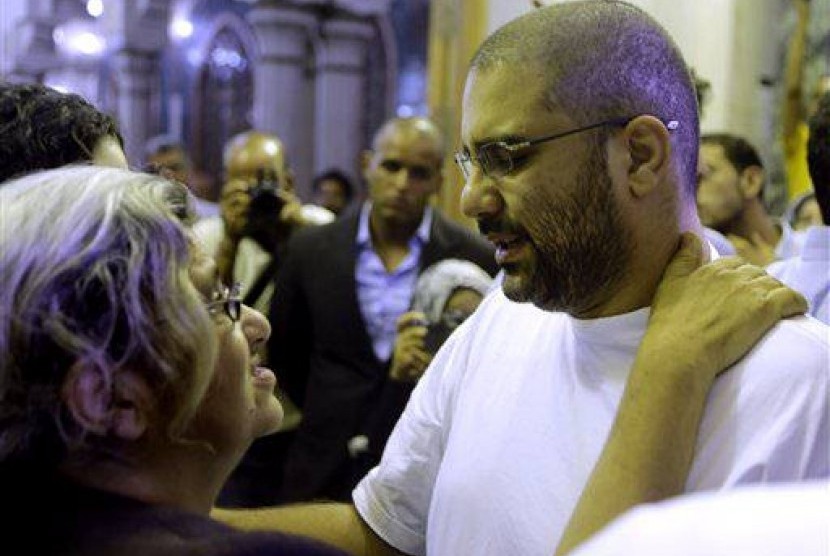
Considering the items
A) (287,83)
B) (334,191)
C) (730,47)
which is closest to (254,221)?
(730,47)

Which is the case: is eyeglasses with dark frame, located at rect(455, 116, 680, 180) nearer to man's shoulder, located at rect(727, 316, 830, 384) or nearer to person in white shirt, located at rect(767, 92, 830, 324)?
man's shoulder, located at rect(727, 316, 830, 384)

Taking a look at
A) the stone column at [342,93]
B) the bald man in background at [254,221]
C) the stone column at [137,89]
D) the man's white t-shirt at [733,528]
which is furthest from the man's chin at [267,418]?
the stone column at [137,89]

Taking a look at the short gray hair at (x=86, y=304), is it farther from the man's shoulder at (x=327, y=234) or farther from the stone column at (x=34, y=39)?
the stone column at (x=34, y=39)

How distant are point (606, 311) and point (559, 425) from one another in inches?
6.7

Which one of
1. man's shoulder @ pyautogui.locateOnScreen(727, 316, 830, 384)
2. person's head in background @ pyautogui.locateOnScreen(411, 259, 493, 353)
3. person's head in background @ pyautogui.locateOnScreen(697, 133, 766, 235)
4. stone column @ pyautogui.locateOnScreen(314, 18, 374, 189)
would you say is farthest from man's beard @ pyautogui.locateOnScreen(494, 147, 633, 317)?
stone column @ pyautogui.locateOnScreen(314, 18, 374, 189)

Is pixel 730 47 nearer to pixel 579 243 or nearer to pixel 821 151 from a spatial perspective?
pixel 821 151

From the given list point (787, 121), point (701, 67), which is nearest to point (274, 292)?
point (701, 67)

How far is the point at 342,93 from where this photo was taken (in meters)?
9.95

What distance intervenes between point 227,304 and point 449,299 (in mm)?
1583

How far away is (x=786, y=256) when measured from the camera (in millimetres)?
3730

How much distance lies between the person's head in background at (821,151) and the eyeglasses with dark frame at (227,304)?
1.48m

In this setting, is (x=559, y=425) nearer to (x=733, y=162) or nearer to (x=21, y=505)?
(x=21, y=505)

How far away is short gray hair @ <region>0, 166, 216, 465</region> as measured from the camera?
41.9 inches

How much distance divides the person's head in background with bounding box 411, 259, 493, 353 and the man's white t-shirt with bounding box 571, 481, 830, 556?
2171mm
